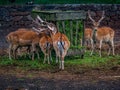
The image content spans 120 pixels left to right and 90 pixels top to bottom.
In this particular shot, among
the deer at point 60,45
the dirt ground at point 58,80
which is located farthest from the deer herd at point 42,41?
the dirt ground at point 58,80

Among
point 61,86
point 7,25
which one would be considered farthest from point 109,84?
point 7,25

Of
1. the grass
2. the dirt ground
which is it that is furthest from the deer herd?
the dirt ground

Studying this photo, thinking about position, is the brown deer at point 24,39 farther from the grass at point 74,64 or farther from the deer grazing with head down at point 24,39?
the grass at point 74,64

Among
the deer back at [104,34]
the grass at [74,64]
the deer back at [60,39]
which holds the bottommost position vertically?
the grass at [74,64]

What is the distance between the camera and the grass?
14.8 metres

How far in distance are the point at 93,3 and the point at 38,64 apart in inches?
465

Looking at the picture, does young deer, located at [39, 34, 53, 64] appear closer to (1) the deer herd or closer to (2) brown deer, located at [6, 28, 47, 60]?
(1) the deer herd

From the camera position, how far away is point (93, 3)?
26484 mm

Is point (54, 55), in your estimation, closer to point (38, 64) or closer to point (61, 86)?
point (38, 64)

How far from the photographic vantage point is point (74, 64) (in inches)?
610

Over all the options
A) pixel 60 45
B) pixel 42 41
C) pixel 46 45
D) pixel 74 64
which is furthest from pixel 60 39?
pixel 74 64

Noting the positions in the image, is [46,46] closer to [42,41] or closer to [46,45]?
[46,45]

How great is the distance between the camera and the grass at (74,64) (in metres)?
14.8

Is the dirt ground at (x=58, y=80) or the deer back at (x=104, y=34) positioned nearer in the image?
the dirt ground at (x=58, y=80)
